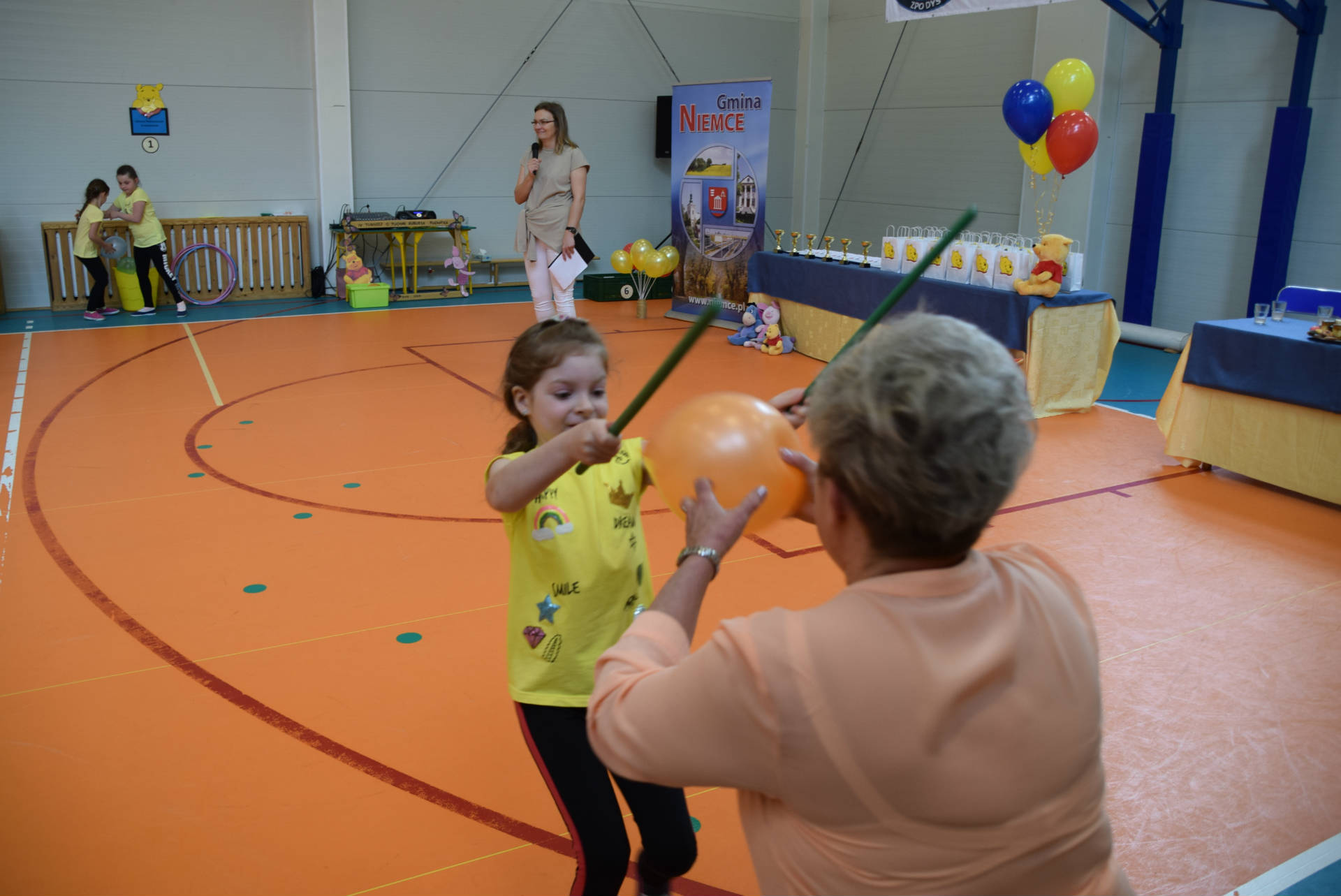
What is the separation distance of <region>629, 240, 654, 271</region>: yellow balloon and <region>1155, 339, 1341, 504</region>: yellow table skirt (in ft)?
18.0

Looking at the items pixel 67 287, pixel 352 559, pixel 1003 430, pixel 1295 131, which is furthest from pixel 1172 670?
pixel 67 287

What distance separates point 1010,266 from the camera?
635 cm

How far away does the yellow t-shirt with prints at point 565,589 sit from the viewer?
1756 millimetres

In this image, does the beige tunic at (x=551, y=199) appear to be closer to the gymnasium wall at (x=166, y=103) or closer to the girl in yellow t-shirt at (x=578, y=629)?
the gymnasium wall at (x=166, y=103)

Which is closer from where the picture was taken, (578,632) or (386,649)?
(578,632)

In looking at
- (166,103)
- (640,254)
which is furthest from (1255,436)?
(166,103)

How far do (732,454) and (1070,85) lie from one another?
6794 mm

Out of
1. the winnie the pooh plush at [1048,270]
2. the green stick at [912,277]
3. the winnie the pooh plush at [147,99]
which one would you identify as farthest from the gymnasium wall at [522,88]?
the green stick at [912,277]

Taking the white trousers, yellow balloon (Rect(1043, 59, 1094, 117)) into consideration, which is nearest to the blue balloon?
yellow balloon (Rect(1043, 59, 1094, 117))

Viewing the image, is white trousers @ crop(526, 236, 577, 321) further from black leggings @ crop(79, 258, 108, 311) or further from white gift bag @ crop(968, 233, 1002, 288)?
black leggings @ crop(79, 258, 108, 311)

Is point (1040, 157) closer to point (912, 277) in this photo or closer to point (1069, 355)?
point (1069, 355)

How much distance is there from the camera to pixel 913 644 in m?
0.94

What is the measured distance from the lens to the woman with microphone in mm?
7242

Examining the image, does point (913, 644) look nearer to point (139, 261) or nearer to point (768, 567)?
point (768, 567)
